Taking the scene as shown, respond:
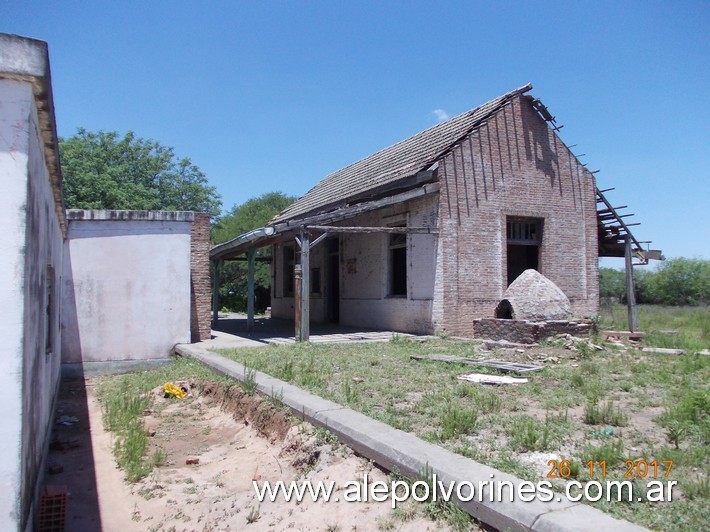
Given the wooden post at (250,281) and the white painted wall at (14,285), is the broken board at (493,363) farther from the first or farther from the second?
the wooden post at (250,281)

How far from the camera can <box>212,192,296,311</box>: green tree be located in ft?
112

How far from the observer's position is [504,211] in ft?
51.1

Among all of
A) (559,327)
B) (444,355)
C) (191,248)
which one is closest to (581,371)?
(444,355)

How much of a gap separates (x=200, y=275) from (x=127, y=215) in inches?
101

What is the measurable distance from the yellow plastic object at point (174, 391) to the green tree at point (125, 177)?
21219 mm

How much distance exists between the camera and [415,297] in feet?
49.6

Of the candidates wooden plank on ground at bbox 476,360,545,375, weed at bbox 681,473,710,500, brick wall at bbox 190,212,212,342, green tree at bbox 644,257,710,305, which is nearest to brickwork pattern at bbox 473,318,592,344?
wooden plank on ground at bbox 476,360,545,375

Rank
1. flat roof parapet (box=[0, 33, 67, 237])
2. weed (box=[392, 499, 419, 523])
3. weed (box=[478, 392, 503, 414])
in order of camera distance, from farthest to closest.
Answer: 1. weed (box=[478, 392, 503, 414])
2. weed (box=[392, 499, 419, 523])
3. flat roof parapet (box=[0, 33, 67, 237])

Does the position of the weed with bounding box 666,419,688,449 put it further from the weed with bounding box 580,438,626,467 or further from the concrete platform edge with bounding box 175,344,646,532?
the concrete platform edge with bounding box 175,344,646,532

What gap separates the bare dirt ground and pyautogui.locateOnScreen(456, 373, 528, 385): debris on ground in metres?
2.99

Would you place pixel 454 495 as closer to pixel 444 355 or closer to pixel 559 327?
pixel 444 355

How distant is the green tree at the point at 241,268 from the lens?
34197 millimetres

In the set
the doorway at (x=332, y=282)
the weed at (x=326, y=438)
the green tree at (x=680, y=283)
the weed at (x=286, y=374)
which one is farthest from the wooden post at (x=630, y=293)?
the green tree at (x=680, y=283)

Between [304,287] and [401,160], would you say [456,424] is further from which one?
[401,160]
